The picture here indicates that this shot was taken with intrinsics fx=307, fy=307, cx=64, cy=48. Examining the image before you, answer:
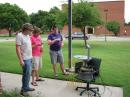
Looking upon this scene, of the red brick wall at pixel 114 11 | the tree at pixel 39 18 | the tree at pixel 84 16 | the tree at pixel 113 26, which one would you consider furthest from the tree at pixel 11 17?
the tree at pixel 84 16

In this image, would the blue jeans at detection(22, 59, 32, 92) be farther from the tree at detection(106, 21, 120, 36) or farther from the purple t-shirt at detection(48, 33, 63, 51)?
the tree at detection(106, 21, 120, 36)

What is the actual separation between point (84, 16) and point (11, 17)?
43.7 metres

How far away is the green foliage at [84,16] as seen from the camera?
31.2 meters

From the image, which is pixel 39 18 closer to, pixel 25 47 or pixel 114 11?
pixel 114 11

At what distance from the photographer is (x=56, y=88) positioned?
891cm

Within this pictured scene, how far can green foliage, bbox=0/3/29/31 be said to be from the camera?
235 ft

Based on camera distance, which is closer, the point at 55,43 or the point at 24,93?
the point at 24,93

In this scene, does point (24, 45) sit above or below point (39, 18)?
below

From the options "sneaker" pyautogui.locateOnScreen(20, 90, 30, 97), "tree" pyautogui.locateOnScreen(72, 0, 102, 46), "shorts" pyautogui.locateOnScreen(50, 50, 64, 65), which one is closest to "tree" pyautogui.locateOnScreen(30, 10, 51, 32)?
"tree" pyautogui.locateOnScreen(72, 0, 102, 46)

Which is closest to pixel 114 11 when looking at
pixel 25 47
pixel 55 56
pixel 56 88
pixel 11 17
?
pixel 11 17

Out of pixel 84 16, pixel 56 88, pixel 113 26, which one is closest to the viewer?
pixel 56 88

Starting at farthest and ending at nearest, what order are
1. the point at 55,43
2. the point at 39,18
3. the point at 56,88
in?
1. the point at 39,18
2. the point at 55,43
3. the point at 56,88

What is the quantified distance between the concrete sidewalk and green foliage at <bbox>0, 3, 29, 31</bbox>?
199 feet

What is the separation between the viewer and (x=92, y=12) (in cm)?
3139
